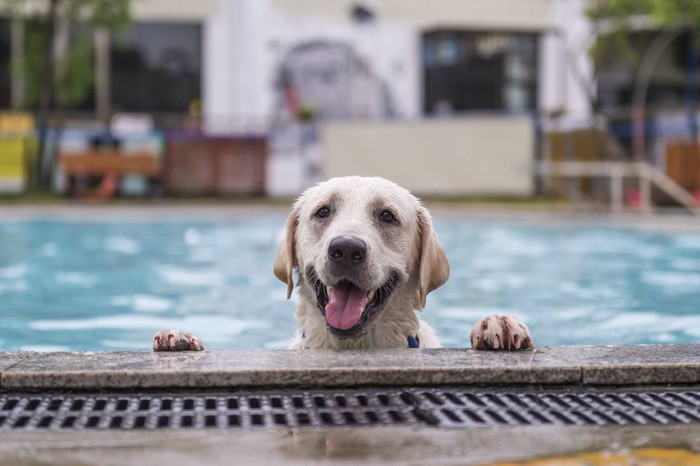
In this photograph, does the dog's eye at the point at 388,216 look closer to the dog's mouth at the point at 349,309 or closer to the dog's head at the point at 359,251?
the dog's head at the point at 359,251

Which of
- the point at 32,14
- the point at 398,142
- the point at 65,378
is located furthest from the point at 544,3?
the point at 65,378

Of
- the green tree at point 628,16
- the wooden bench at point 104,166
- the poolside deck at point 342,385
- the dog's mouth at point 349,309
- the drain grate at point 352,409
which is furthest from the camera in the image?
the green tree at point 628,16

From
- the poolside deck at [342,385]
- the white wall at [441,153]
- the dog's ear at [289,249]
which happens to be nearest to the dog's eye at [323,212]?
the dog's ear at [289,249]

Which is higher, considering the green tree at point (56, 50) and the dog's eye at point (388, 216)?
the green tree at point (56, 50)

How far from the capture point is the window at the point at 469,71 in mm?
28000

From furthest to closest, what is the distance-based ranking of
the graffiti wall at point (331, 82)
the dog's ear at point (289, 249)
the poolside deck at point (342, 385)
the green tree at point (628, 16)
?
the graffiti wall at point (331, 82) → the green tree at point (628, 16) → the dog's ear at point (289, 249) → the poolside deck at point (342, 385)

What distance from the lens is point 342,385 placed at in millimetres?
3488

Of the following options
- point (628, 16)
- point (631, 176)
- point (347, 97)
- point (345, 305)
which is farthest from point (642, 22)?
point (345, 305)

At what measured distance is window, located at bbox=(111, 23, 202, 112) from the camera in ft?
84.4

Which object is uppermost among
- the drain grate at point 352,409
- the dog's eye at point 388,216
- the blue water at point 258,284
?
the dog's eye at point 388,216

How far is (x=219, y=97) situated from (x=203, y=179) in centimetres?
473

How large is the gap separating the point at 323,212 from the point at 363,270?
52cm

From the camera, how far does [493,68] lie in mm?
28484

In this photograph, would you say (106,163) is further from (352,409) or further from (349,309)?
(352,409)
